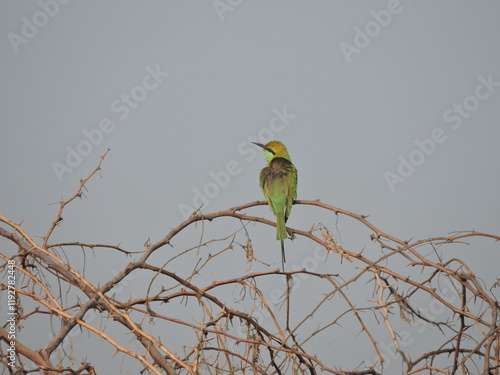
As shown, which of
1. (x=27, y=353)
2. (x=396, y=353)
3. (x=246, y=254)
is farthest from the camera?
(x=246, y=254)

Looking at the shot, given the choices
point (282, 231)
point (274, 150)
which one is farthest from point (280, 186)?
point (274, 150)

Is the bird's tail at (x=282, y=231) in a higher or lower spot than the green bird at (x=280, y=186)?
lower

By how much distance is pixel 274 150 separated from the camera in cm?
575

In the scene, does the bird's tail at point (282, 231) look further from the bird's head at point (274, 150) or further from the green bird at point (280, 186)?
the bird's head at point (274, 150)

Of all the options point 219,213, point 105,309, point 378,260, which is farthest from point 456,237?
point 105,309

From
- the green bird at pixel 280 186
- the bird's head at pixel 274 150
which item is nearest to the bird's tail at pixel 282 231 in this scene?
the green bird at pixel 280 186

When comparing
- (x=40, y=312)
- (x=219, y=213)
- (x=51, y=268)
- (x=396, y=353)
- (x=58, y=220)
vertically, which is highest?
(x=219, y=213)

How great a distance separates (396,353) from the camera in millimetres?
2439

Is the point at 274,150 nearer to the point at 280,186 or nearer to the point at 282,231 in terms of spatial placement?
the point at 280,186

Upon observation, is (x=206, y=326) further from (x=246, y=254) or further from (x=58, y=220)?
(x=58, y=220)

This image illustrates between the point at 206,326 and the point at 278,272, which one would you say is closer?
the point at 206,326

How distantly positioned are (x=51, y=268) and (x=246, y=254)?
931mm

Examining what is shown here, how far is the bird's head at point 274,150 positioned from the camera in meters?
5.69

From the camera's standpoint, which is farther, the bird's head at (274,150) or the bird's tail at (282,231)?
the bird's head at (274,150)
